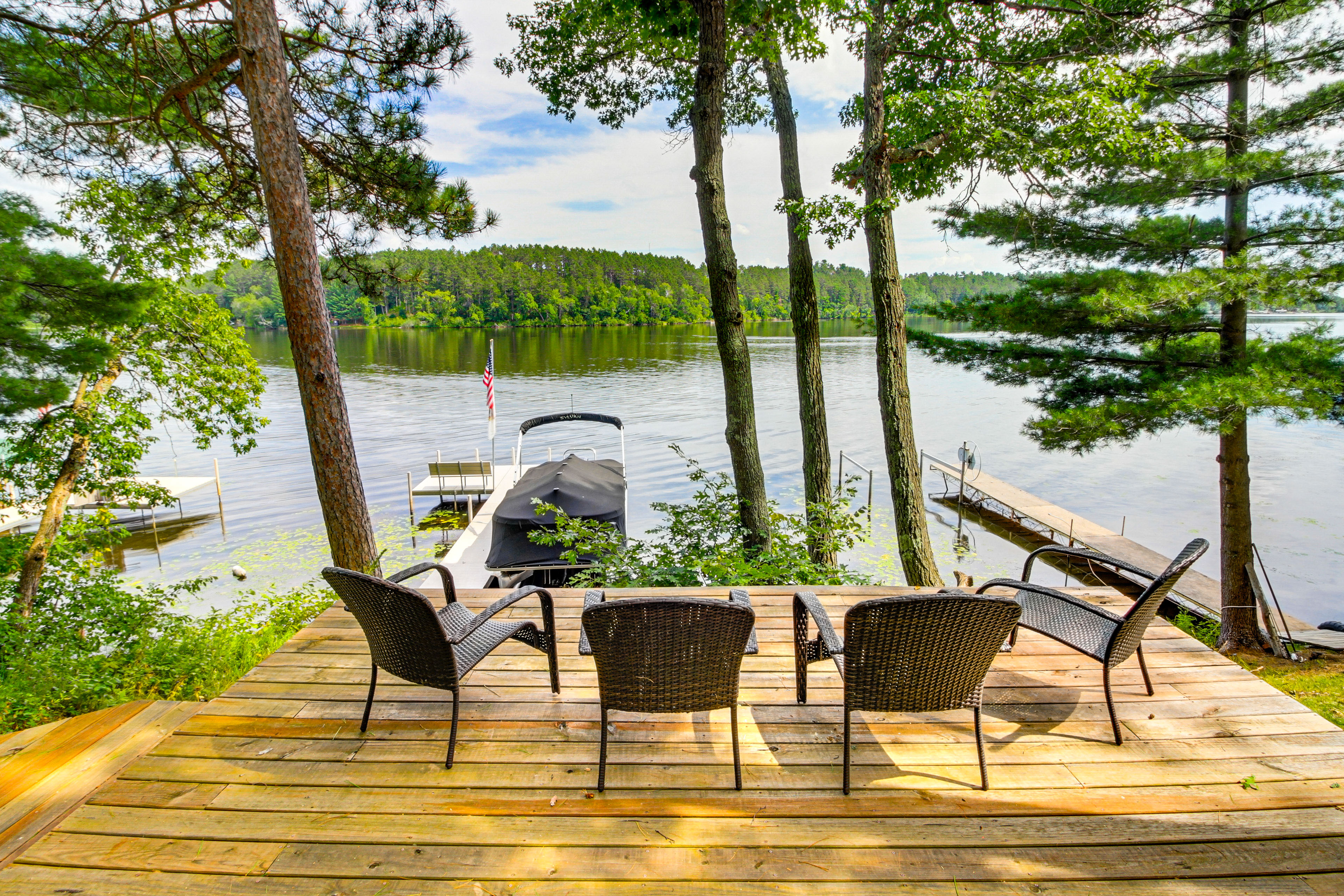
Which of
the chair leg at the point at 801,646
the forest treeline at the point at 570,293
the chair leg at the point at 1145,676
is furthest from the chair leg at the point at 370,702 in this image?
the forest treeline at the point at 570,293

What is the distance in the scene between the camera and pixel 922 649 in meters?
2.05

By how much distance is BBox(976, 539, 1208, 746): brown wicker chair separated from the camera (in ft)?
7.70

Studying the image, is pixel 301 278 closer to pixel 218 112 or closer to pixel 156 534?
pixel 218 112

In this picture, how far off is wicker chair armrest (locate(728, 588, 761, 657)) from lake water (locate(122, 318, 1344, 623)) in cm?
659

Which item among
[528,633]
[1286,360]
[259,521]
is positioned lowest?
[259,521]

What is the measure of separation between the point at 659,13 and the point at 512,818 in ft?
18.6

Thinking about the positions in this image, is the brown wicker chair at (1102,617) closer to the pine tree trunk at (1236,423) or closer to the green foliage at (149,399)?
the pine tree trunk at (1236,423)

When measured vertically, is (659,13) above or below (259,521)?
above

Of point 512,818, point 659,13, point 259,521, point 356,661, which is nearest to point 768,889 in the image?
point 512,818

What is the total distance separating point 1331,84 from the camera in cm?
517

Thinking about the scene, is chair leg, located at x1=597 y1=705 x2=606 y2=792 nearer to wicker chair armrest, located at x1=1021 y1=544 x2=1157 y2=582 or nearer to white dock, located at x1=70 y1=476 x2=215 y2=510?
wicker chair armrest, located at x1=1021 y1=544 x2=1157 y2=582

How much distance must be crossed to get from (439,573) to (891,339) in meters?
4.44

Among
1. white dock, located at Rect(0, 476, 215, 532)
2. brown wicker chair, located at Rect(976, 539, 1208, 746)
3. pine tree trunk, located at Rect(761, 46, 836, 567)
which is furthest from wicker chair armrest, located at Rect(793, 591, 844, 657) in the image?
white dock, located at Rect(0, 476, 215, 532)

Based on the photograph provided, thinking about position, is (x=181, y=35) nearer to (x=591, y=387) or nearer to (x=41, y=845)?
(x=41, y=845)
